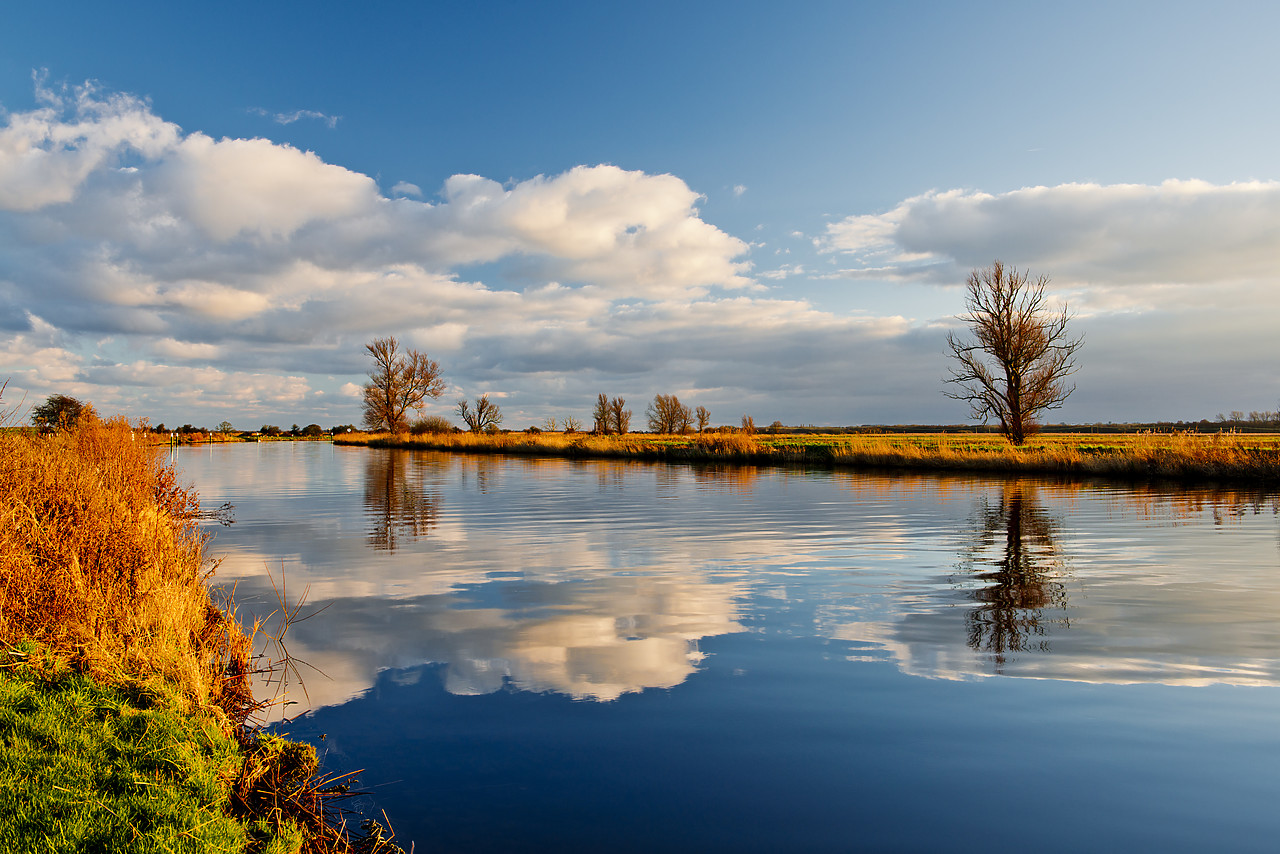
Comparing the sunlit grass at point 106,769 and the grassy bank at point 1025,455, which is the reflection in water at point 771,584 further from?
the grassy bank at point 1025,455

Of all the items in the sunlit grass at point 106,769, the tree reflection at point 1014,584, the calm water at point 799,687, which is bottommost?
the calm water at point 799,687

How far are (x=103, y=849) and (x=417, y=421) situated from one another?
255 feet

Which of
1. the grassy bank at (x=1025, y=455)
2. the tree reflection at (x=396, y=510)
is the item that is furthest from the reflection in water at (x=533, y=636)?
the grassy bank at (x=1025, y=455)

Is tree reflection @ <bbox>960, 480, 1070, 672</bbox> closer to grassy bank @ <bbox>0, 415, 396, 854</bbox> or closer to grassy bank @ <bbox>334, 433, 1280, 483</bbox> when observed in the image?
grassy bank @ <bbox>0, 415, 396, 854</bbox>

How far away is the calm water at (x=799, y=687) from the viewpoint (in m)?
4.19

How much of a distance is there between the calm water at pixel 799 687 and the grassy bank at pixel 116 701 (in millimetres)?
662

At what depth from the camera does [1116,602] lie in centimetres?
878

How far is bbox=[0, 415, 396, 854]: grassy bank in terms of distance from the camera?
11.7ft

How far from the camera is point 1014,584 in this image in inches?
388

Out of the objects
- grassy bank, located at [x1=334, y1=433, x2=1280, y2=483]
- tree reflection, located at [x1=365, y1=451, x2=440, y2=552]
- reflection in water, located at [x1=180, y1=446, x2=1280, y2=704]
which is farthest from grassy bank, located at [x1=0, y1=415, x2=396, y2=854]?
grassy bank, located at [x1=334, y1=433, x2=1280, y2=483]

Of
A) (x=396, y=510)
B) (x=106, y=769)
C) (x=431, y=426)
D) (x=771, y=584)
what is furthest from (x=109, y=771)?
(x=431, y=426)

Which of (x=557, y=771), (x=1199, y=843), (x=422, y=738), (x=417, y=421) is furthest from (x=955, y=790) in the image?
(x=417, y=421)

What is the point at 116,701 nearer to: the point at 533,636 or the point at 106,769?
the point at 106,769

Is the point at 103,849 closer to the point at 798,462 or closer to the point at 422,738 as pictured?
the point at 422,738
